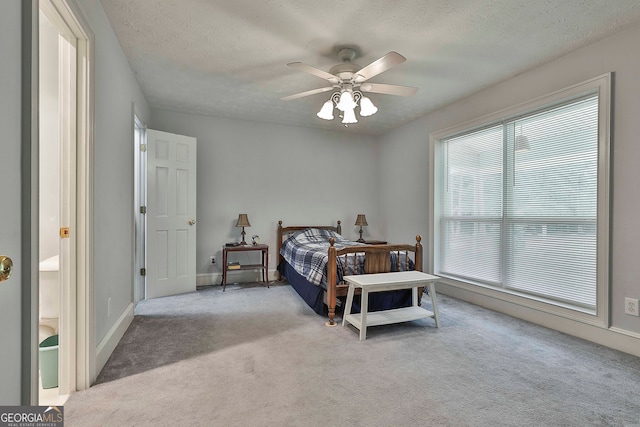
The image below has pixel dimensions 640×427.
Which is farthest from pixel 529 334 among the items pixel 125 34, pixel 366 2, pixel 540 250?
pixel 125 34

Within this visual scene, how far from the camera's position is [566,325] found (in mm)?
2740

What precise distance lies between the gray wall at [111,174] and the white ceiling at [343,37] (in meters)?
0.23

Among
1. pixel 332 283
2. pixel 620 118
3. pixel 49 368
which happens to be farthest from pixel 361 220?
pixel 49 368

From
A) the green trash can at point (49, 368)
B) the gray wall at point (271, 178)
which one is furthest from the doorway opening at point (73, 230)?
the gray wall at point (271, 178)

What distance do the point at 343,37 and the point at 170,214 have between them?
2896 mm

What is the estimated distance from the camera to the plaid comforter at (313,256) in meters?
3.14

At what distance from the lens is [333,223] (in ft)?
17.3

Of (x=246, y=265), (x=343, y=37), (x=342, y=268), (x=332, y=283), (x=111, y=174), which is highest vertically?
(x=343, y=37)

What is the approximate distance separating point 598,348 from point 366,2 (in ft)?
10.1

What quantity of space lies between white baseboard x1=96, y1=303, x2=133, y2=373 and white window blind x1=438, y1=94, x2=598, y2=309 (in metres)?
3.63
